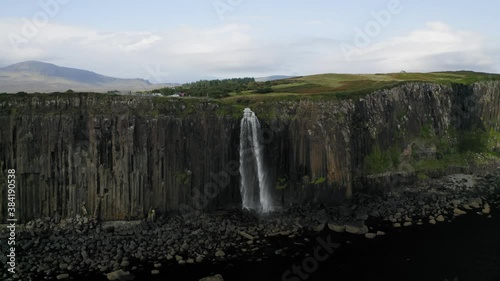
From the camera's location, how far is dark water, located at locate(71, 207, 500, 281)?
116ft

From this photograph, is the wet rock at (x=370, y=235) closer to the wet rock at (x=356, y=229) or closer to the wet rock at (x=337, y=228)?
the wet rock at (x=356, y=229)

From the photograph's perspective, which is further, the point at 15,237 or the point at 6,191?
the point at 6,191

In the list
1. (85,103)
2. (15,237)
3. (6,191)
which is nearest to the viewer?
(15,237)

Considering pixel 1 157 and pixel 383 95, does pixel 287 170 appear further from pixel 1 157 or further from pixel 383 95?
pixel 1 157

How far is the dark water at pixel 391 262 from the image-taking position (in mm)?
35500

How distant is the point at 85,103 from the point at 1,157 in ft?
33.7

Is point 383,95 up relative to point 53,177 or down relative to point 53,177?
up

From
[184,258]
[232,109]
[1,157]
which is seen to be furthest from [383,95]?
[1,157]

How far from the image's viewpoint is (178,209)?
1935 inches

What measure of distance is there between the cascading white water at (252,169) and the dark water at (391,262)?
35.2 feet

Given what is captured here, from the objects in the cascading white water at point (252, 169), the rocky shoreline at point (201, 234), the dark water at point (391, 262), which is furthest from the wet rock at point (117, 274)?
the cascading white water at point (252, 169)

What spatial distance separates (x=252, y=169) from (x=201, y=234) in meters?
12.7

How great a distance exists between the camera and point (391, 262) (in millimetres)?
38531

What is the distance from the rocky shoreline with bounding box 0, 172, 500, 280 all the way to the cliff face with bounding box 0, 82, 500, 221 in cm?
243
